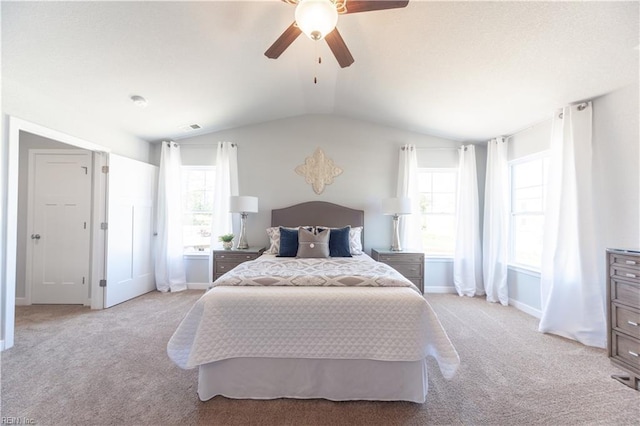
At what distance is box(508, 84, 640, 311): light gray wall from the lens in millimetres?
2506

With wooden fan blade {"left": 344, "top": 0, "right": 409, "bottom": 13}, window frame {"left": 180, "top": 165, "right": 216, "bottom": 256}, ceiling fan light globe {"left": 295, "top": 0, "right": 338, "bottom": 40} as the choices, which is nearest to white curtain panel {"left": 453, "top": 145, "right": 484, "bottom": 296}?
wooden fan blade {"left": 344, "top": 0, "right": 409, "bottom": 13}

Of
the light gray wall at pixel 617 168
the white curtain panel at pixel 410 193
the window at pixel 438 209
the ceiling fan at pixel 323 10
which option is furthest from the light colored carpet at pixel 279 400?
the ceiling fan at pixel 323 10

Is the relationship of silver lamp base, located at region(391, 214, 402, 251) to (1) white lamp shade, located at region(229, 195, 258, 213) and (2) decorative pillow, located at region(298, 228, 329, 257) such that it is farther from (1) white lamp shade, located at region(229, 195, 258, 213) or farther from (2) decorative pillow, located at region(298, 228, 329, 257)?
(1) white lamp shade, located at region(229, 195, 258, 213)

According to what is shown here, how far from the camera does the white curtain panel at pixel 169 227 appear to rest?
435 cm

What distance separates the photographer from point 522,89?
9.26 ft

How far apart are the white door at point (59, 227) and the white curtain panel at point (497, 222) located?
234 inches

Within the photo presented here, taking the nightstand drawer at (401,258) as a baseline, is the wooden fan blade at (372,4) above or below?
above

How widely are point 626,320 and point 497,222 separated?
2.03 metres

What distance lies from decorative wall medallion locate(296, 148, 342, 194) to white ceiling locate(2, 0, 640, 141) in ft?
3.46

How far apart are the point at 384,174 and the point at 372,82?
1636 mm

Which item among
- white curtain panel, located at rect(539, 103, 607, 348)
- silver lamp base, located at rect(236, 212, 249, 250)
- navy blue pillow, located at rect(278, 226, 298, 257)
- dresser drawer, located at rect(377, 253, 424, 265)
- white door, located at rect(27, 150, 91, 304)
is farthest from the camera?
silver lamp base, located at rect(236, 212, 249, 250)

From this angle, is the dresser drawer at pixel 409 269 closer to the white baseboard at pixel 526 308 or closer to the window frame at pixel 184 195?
the white baseboard at pixel 526 308

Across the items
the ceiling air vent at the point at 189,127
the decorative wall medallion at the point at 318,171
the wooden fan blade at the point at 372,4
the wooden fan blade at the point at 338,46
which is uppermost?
the ceiling air vent at the point at 189,127

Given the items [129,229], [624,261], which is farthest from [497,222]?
[129,229]
